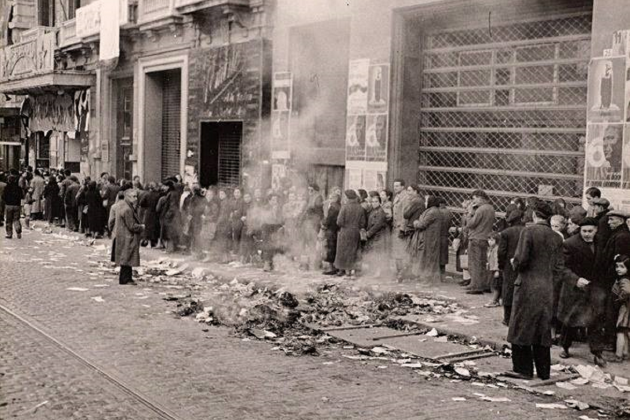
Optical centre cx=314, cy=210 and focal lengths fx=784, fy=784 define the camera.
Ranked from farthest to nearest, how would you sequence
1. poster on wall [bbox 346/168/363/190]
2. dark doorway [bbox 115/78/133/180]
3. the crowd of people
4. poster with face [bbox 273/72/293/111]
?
dark doorway [bbox 115/78/133/180], poster with face [bbox 273/72/293/111], poster on wall [bbox 346/168/363/190], the crowd of people

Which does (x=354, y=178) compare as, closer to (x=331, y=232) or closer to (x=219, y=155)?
(x=331, y=232)

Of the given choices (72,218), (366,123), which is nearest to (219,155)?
(72,218)

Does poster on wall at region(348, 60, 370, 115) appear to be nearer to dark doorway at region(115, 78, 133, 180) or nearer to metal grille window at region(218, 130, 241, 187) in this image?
metal grille window at region(218, 130, 241, 187)

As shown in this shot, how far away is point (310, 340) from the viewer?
8617mm

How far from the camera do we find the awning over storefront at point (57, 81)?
1055 inches

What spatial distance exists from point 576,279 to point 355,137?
318 inches

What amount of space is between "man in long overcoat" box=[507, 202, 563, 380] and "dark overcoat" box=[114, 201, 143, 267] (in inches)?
269

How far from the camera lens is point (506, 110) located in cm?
1325

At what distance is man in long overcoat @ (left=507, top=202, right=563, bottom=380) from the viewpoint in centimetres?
716

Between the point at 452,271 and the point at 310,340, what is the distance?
531cm

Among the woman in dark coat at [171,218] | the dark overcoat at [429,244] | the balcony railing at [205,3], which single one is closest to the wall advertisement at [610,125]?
the dark overcoat at [429,244]

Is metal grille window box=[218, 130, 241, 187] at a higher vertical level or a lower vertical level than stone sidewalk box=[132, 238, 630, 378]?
higher

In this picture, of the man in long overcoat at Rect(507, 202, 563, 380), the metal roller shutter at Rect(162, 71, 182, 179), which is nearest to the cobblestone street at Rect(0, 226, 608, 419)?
the man in long overcoat at Rect(507, 202, 563, 380)

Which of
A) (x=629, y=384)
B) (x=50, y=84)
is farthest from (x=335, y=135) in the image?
(x=50, y=84)
